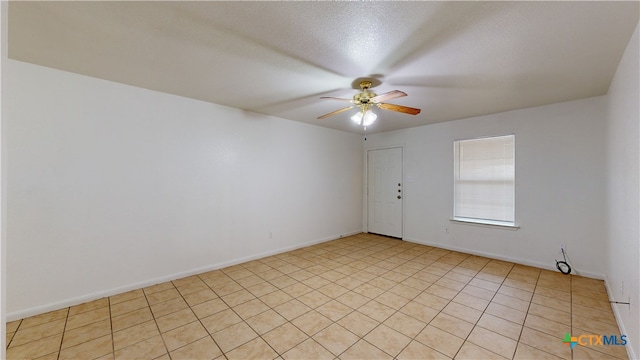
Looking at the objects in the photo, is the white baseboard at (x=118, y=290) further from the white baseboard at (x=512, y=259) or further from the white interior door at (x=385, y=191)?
the white baseboard at (x=512, y=259)

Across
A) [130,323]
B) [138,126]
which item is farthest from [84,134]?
[130,323]

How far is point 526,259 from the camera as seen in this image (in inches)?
148

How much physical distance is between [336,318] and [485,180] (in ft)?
11.4

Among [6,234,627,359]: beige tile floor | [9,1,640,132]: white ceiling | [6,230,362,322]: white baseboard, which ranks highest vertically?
[9,1,640,132]: white ceiling

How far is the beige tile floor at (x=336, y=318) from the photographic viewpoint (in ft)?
6.41

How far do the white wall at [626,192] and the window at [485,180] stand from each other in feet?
3.91

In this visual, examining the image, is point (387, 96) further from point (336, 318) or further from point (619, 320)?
point (619, 320)

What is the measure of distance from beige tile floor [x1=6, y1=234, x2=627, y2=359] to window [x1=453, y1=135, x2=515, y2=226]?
959 mm

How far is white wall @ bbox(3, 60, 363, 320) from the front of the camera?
238cm

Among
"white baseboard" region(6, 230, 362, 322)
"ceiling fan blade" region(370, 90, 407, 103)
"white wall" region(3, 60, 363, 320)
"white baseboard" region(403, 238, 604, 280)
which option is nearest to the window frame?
"white baseboard" region(403, 238, 604, 280)

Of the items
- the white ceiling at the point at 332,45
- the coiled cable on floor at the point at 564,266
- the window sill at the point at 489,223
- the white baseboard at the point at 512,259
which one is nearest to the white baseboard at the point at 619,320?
the white baseboard at the point at 512,259

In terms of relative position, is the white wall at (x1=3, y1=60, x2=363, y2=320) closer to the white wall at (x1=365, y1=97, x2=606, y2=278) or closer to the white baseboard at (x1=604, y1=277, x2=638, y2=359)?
the white wall at (x1=365, y1=97, x2=606, y2=278)

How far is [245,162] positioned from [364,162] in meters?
→ 3.03

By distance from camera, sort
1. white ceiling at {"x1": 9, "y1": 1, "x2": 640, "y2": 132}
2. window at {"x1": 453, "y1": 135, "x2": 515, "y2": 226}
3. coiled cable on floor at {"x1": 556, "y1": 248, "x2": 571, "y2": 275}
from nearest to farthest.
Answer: white ceiling at {"x1": 9, "y1": 1, "x2": 640, "y2": 132} < coiled cable on floor at {"x1": 556, "y1": 248, "x2": 571, "y2": 275} < window at {"x1": 453, "y1": 135, "x2": 515, "y2": 226}
